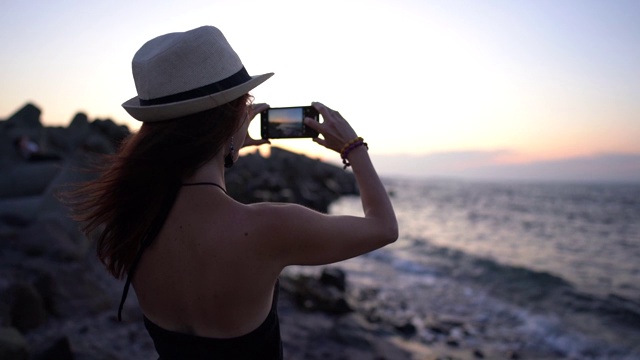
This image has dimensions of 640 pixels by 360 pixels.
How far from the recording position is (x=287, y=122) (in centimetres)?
192

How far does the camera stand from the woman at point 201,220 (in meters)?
1.36

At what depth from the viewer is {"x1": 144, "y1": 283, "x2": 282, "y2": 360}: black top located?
57.0 inches

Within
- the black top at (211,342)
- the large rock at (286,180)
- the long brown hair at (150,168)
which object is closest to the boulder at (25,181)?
the large rock at (286,180)

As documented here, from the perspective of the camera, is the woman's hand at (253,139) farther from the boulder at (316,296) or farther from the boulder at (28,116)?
the boulder at (28,116)

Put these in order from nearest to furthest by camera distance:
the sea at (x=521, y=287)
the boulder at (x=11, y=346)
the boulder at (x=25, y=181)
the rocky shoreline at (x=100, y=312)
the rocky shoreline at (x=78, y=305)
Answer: the boulder at (x=11, y=346), the rocky shoreline at (x=78, y=305), the rocky shoreline at (x=100, y=312), the sea at (x=521, y=287), the boulder at (x=25, y=181)

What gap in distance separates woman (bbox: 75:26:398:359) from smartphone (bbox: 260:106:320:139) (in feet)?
1.10

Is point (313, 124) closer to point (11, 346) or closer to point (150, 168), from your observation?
point (150, 168)

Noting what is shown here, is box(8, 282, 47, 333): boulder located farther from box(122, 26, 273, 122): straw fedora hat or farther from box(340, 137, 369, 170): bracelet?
box(340, 137, 369, 170): bracelet

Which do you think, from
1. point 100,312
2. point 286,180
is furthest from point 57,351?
point 286,180

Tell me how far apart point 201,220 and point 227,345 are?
382 millimetres

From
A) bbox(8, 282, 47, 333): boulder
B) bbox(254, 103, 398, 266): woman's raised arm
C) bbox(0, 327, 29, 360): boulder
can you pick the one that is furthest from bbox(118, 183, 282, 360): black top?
bbox(8, 282, 47, 333): boulder

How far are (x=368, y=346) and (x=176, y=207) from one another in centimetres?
556

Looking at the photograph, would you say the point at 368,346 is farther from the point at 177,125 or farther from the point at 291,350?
the point at 177,125

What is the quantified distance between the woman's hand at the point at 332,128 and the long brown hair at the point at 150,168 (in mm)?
312
